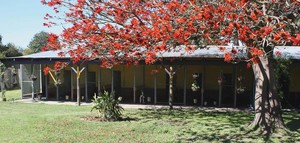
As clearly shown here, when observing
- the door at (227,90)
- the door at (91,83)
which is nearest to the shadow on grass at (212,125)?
the door at (227,90)

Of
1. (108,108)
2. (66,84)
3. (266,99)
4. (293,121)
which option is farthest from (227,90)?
(66,84)

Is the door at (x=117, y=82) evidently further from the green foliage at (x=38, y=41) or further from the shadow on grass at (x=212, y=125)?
the green foliage at (x=38, y=41)

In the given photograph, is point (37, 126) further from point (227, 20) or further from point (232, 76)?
point (232, 76)

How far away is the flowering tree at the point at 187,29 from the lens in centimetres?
550

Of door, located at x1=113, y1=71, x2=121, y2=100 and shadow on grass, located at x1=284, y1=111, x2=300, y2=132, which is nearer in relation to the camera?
shadow on grass, located at x1=284, y1=111, x2=300, y2=132

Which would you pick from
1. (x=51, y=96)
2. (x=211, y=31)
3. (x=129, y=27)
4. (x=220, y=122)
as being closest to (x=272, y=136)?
(x=220, y=122)

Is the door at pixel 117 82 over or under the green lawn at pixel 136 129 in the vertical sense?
over

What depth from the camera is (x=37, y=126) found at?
31.8 feet

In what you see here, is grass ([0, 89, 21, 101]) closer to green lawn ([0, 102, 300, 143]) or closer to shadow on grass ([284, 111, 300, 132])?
green lawn ([0, 102, 300, 143])

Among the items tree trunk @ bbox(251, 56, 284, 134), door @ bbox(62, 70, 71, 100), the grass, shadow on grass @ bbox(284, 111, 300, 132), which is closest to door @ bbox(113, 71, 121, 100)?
door @ bbox(62, 70, 71, 100)

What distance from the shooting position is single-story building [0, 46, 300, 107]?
1545 cm

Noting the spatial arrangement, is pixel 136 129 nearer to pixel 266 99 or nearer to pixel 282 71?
pixel 266 99

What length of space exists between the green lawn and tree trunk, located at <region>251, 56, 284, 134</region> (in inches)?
21.0

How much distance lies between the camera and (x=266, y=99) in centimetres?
989
